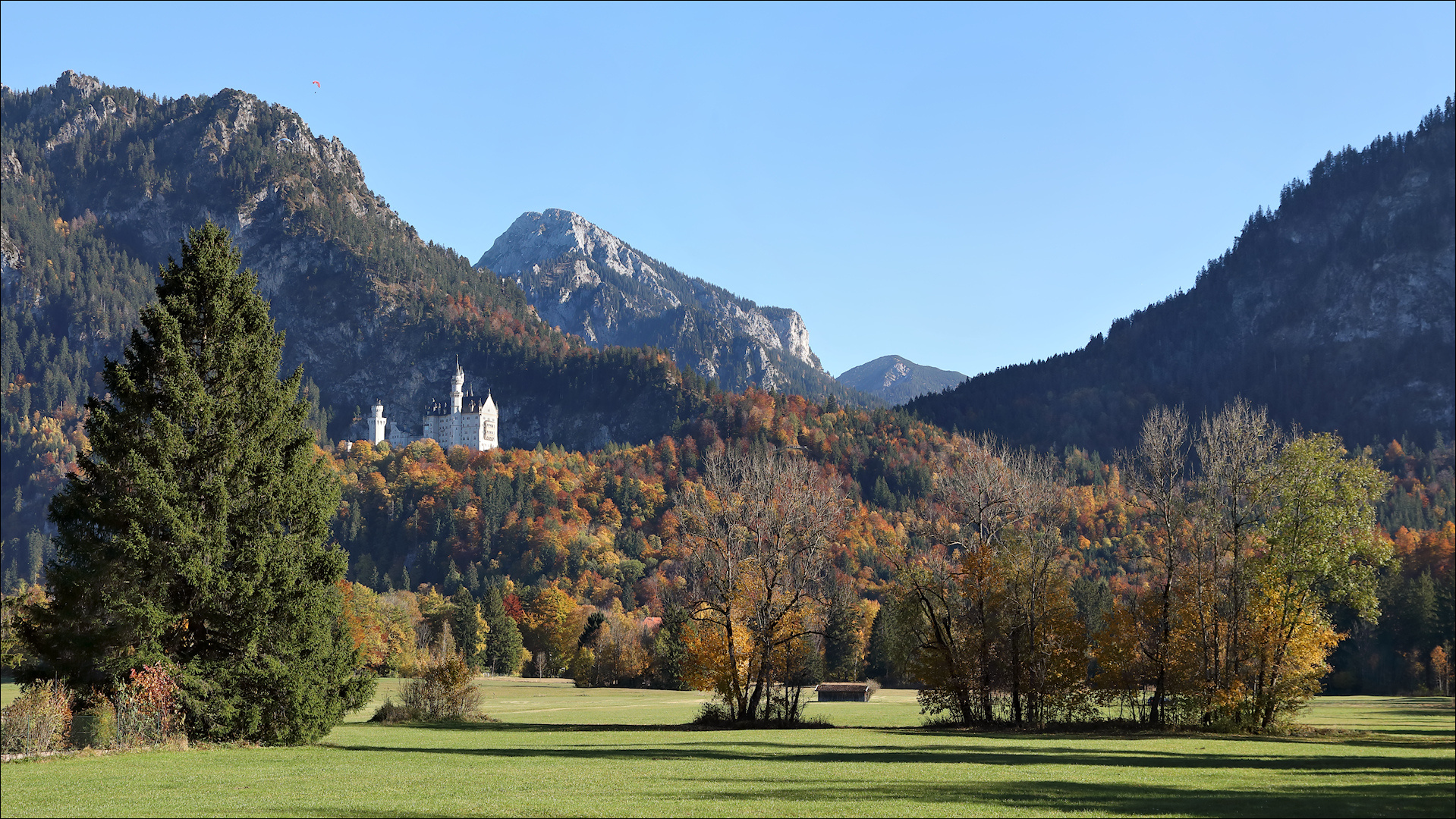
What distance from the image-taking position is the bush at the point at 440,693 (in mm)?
52125

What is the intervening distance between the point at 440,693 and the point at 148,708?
→ 72.8 feet

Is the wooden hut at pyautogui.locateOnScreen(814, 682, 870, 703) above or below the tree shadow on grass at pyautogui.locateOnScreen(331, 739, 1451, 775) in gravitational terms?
below

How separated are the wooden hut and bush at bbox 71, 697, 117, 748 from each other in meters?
66.0

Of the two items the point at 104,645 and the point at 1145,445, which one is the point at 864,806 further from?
the point at 1145,445

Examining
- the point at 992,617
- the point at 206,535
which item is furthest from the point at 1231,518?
the point at 206,535

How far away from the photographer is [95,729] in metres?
29.9

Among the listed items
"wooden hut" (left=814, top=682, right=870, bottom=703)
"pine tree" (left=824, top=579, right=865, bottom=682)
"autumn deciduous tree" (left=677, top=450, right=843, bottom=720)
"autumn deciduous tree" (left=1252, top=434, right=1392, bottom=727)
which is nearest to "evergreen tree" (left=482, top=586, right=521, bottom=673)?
"pine tree" (left=824, top=579, right=865, bottom=682)

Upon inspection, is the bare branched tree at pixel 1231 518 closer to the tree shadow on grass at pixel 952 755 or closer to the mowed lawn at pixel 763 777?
the mowed lawn at pixel 763 777

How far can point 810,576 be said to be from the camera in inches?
1923

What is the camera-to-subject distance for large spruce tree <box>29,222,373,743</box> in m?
31.8

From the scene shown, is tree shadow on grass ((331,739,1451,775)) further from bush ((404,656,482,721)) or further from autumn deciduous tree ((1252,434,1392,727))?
bush ((404,656,482,721))

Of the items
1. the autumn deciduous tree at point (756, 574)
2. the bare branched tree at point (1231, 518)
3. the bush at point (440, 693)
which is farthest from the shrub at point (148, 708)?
the bare branched tree at point (1231, 518)

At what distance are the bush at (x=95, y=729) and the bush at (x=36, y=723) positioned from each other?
233mm

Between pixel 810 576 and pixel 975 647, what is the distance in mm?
7636
